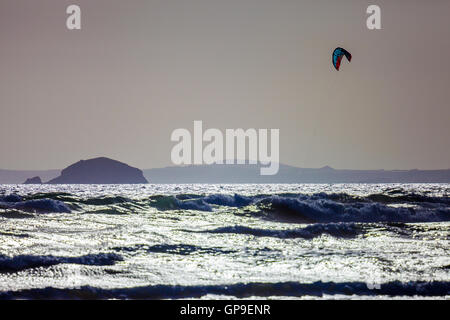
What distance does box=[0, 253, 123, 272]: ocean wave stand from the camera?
10.5 metres

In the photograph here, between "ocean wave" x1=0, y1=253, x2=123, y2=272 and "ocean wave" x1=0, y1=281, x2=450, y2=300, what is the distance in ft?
6.71

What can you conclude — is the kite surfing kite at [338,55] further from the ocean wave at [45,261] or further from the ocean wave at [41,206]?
the ocean wave at [45,261]

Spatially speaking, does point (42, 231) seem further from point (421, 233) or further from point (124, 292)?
point (421, 233)

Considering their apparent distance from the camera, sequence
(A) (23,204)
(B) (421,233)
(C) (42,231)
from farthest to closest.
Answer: (A) (23,204) → (B) (421,233) → (C) (42,231)

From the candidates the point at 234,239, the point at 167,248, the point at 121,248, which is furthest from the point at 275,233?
the point at 121,248

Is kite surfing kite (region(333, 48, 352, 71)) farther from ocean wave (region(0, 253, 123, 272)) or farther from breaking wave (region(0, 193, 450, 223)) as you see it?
ocean wave (region(0, 253, 123, 272))

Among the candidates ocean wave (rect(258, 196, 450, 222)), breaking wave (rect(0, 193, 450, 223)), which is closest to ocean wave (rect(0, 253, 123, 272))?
breaking wave (rect(0, 193, 450, 223))

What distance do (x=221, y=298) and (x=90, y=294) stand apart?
2307mm

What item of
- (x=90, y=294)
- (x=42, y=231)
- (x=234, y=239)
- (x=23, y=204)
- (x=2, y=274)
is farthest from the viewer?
(x=23, y=204)

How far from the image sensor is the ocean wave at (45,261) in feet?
34.4

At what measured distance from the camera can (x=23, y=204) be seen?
1092 inches

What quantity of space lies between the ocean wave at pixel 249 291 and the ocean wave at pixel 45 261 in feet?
6.71

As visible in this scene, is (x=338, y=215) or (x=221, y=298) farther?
(x=338, y=215)

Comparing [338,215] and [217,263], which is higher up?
[217,263]
